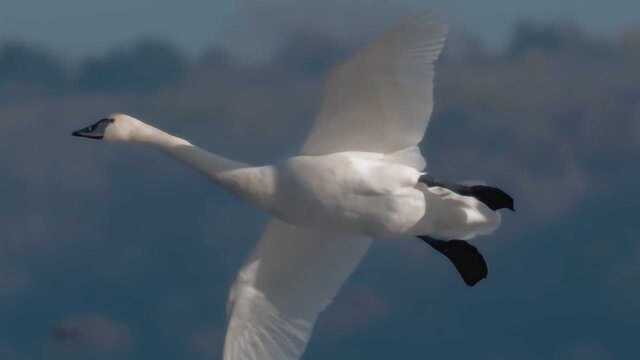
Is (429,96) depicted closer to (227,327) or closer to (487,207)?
(487,207)

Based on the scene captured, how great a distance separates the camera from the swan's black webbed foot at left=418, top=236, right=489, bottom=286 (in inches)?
1141

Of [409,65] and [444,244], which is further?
[444,244]

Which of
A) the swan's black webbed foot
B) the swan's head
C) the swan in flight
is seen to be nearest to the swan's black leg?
the swan in flight

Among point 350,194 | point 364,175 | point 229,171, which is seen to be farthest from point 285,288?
point 364,175

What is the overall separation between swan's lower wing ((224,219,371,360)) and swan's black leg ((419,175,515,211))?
6.92 ft

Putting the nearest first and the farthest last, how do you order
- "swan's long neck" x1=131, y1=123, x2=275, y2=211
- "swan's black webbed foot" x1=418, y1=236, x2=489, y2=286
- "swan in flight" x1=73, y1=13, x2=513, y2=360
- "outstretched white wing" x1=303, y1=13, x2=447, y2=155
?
1. "outstretched white wing" x1=303, y1=13, x2=447, y2=155
2. "swan in flight" x1=73, y1=13, x2=513, y2=360
3. "swan's long neck" x1=131, y1=123, x2=275, y2=211
4. "swan's black webbed foot" x1=418, y1=236, x2=489, y2=286

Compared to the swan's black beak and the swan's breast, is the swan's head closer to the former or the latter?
the swan's black beak

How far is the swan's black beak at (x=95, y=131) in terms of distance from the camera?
2956 cm

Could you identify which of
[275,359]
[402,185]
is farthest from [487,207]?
[275,359]

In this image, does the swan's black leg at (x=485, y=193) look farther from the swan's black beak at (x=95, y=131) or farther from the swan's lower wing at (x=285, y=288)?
the swan's black beak at (x=95, y=131)

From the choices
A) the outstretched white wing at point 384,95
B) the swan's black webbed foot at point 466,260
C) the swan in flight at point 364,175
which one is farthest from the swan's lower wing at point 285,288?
the outstretched white wing at point 384,95

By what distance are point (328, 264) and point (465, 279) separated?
1620 millimetres

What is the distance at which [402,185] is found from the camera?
27.0 m

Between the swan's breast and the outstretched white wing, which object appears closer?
the outstretched white wing
